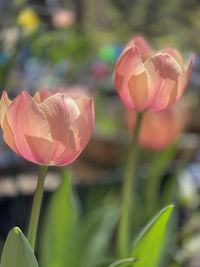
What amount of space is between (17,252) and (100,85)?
1839mm

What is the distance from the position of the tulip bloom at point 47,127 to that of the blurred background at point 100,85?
39 centimetres

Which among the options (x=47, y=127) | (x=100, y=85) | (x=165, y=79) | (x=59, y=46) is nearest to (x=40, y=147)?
(x=47, y=127)

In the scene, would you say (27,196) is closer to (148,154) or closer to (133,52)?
(148,154)

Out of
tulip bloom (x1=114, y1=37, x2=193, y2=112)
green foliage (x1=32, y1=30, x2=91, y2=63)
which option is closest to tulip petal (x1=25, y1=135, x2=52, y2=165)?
tulip bloom (x1=114, y1=37, x2=193, y2=112)

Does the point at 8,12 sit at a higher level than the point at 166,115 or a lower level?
higher

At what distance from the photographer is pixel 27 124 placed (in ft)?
1.45

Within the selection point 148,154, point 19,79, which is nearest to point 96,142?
point 148,154

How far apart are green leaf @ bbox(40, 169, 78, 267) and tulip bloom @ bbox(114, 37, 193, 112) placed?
19cm

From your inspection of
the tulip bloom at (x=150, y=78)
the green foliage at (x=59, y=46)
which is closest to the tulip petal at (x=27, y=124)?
the tulip bloom at (x=150, y=78)

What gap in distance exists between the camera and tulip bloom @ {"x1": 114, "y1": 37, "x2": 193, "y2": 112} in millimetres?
508

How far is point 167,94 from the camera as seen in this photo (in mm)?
518

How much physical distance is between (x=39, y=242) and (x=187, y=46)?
4.38ft

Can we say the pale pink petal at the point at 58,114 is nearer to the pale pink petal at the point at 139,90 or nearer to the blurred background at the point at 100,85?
the pale pink petal at the point at 139,90

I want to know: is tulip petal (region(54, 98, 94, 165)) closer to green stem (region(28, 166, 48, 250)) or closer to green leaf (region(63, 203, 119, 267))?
green stem (region(28, 166, 48, 250))
